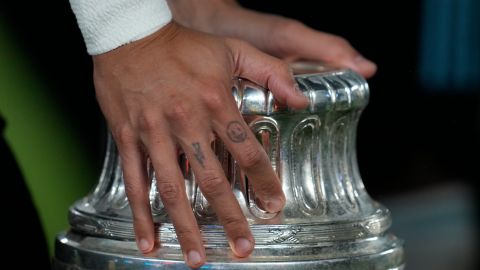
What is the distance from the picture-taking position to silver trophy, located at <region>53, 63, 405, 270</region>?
1.14 meters

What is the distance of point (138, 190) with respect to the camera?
1128mm

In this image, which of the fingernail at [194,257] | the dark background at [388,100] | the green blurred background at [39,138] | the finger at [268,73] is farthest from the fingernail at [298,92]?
the dark background at [388,100]

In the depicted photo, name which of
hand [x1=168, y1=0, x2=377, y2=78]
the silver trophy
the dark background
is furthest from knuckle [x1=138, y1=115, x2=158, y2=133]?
the dark background

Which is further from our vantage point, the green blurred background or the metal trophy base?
the green blurred background

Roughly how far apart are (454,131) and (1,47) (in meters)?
2.28

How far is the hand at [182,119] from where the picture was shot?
1.08m

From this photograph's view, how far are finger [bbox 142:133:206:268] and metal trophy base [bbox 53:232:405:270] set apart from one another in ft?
0.09

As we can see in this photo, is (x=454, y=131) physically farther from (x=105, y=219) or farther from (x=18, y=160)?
(x=105, y=219)

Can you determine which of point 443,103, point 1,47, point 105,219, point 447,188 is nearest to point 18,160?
point 1,47

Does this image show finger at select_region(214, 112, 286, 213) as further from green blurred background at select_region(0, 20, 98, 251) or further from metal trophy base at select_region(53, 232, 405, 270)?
green blurred background at select_region(0, 20, 98, 251)

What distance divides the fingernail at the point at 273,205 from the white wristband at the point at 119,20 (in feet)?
0.78

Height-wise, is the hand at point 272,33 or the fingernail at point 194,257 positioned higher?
the hand at point 272,33

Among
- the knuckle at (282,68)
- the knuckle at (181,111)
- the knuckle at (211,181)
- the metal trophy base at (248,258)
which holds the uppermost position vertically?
the knuckle at (282,68)

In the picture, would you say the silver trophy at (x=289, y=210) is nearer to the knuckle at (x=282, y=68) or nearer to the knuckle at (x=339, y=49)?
the knuckle at (x=282, y=68)
